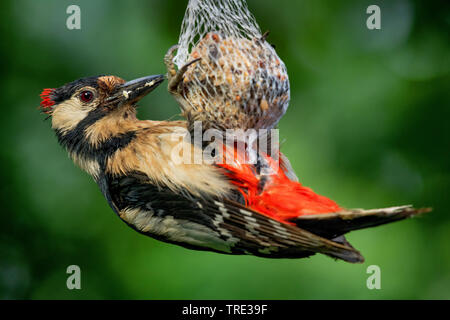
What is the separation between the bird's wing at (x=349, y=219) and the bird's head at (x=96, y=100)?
0.96 m

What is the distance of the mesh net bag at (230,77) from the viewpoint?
219 centimetres

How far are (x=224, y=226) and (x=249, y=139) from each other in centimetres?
38

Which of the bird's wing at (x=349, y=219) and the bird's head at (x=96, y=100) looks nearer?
the bird's wing at (x=349, y=219)

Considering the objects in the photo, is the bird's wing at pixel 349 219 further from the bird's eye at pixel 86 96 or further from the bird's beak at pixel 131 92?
the bird's eye at pixel 86 96

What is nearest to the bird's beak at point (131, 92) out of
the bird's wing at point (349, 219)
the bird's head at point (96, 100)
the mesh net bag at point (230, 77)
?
the bird's head at point (96, 100)

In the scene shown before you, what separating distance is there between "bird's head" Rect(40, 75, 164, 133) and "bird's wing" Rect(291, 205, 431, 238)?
955 millimetres

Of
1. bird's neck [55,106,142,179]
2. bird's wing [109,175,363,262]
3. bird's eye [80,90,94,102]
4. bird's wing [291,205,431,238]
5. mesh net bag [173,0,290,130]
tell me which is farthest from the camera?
bird's eye [80,90,94,102]

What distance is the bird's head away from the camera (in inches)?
99.3

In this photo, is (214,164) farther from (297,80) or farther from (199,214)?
(297,80)

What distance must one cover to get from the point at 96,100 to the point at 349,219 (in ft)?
4.33

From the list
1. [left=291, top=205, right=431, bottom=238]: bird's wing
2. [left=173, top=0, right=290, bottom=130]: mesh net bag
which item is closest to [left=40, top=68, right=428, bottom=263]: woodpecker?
[left=291, top=205, right=431, bottom=238]: bird's wing

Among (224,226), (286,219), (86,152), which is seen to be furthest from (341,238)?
(86,152)

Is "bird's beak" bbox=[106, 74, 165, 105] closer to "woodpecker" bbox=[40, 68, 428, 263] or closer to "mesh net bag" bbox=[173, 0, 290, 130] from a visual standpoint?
"woodpecker" bbox=[40, 68, 428, 263]

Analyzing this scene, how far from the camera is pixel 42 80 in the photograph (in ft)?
12.3
